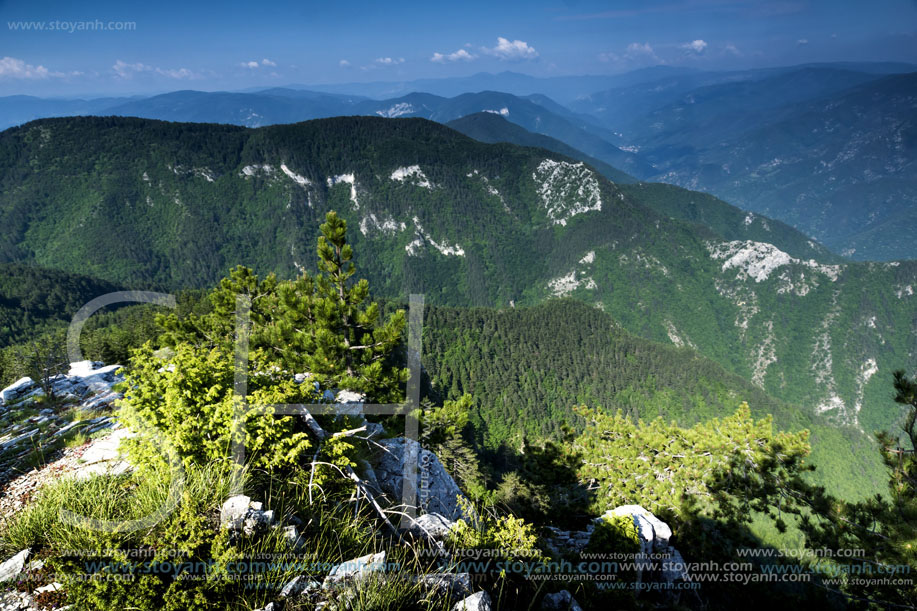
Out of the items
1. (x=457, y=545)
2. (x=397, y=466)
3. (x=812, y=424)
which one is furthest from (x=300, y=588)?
(x=812, y=424)

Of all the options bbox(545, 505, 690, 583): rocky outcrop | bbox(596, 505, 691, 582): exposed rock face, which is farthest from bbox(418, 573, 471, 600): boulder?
bbox(596, 505, 691, 582): exposed rock face

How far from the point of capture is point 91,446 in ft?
32.3

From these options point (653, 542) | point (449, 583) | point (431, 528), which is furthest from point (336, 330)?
point (653, 542)

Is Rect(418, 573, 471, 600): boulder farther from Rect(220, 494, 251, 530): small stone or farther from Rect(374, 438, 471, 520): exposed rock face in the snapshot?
Rect(374, 438, 471, 520): exposed rock face

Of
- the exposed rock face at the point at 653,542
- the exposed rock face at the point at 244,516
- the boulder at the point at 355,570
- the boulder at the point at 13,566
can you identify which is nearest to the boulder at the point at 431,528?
the boulder at the point at 355,570

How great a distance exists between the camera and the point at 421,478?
10.9 meters

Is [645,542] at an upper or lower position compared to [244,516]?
lower

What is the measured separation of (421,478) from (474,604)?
5.90 m

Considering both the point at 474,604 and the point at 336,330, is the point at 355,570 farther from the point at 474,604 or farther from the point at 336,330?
the point at 336,330

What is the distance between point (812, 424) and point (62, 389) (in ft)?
600

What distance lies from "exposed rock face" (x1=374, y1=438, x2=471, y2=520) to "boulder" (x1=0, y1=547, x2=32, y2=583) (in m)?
6.06

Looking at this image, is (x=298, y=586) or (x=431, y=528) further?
(x=431, y=528)

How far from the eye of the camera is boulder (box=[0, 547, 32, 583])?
4.77 metres

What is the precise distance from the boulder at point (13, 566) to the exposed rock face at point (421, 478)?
6063mm
